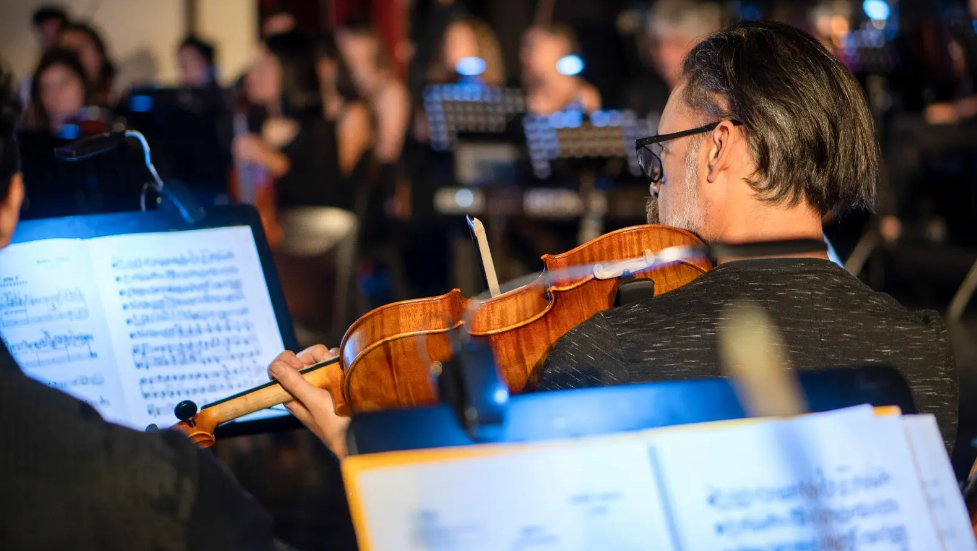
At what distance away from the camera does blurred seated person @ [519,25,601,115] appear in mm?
6000

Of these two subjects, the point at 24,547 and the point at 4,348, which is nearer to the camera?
the point at 24,547

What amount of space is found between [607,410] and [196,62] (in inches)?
244

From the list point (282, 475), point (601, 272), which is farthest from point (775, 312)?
point (282, 475)

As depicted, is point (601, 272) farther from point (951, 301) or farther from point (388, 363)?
point (951, 301)

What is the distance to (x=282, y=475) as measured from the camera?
375cm

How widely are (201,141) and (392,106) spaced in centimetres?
166

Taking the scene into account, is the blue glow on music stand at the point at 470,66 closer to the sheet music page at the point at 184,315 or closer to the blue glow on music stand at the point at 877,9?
the blue glow on music stand at the point at 877,9

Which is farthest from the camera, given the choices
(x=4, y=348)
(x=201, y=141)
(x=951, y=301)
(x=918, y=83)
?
(x=918, y=83)

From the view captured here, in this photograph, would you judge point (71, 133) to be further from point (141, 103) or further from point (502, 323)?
point (502, 323)

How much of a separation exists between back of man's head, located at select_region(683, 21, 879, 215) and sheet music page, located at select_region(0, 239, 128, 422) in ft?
4.08

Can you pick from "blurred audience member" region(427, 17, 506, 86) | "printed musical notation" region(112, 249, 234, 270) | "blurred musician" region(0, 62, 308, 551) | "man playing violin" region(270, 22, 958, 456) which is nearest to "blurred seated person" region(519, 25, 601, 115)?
"blurred audience member" region(427, 17, 506, 86)

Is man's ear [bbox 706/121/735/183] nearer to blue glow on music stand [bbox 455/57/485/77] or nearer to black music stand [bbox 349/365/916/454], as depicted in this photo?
black music stand [bbox 349/365/916/454]

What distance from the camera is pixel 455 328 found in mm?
1605

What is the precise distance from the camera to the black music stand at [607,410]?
97 cm
